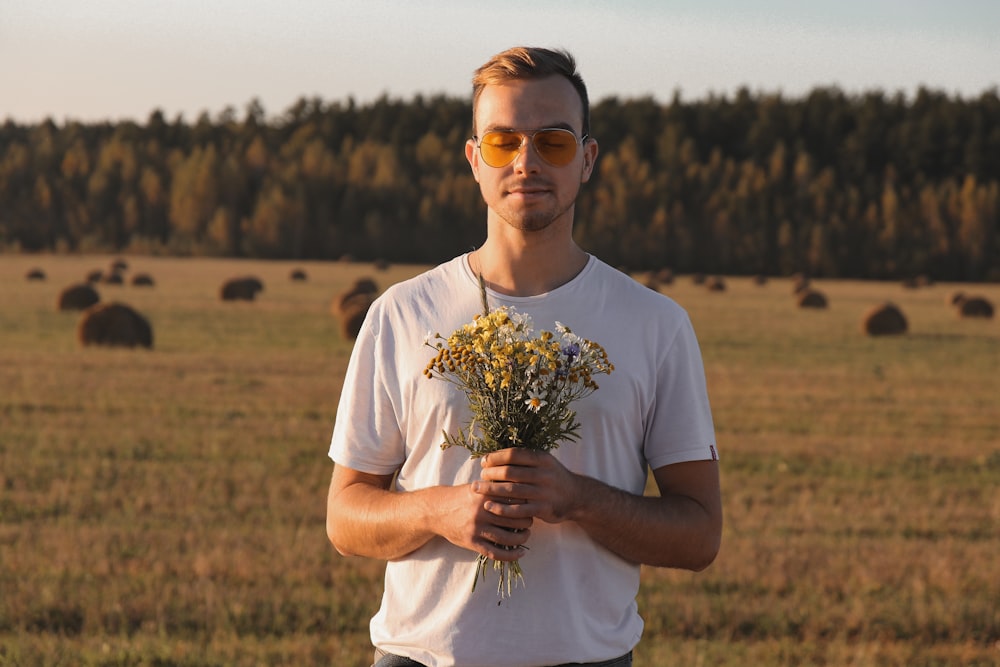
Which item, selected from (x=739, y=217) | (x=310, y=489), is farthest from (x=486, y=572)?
(x=739, y=217)

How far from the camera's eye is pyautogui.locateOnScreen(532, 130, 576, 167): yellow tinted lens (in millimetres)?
3658

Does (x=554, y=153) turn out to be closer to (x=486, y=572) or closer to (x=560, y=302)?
(x=560, y=302)

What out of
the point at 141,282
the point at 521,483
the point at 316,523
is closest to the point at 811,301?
the point at 141,282

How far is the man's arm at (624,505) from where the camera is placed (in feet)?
10.9

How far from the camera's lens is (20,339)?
1182 inches

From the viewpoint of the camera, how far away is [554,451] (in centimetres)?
361

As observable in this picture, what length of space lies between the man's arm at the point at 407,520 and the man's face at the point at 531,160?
734 mm

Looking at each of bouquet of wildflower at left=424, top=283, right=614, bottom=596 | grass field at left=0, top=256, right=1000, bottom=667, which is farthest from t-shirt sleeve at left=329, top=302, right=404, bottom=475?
grass field at left=0, top=256, right=1000, bottom=667

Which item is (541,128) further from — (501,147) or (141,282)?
(141,282)

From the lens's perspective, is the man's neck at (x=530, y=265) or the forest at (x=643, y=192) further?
the forest at (x=643, y=192)

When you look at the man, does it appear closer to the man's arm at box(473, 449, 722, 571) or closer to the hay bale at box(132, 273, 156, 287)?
the man's arm at box(473, 449, 722, 571)

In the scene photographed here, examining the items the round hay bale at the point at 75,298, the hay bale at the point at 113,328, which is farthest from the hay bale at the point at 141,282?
the hay bale at the point at 113,328

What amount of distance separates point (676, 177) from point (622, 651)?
150 meters

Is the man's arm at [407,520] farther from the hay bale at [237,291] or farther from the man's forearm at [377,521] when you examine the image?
the hay bale at [237,291]
